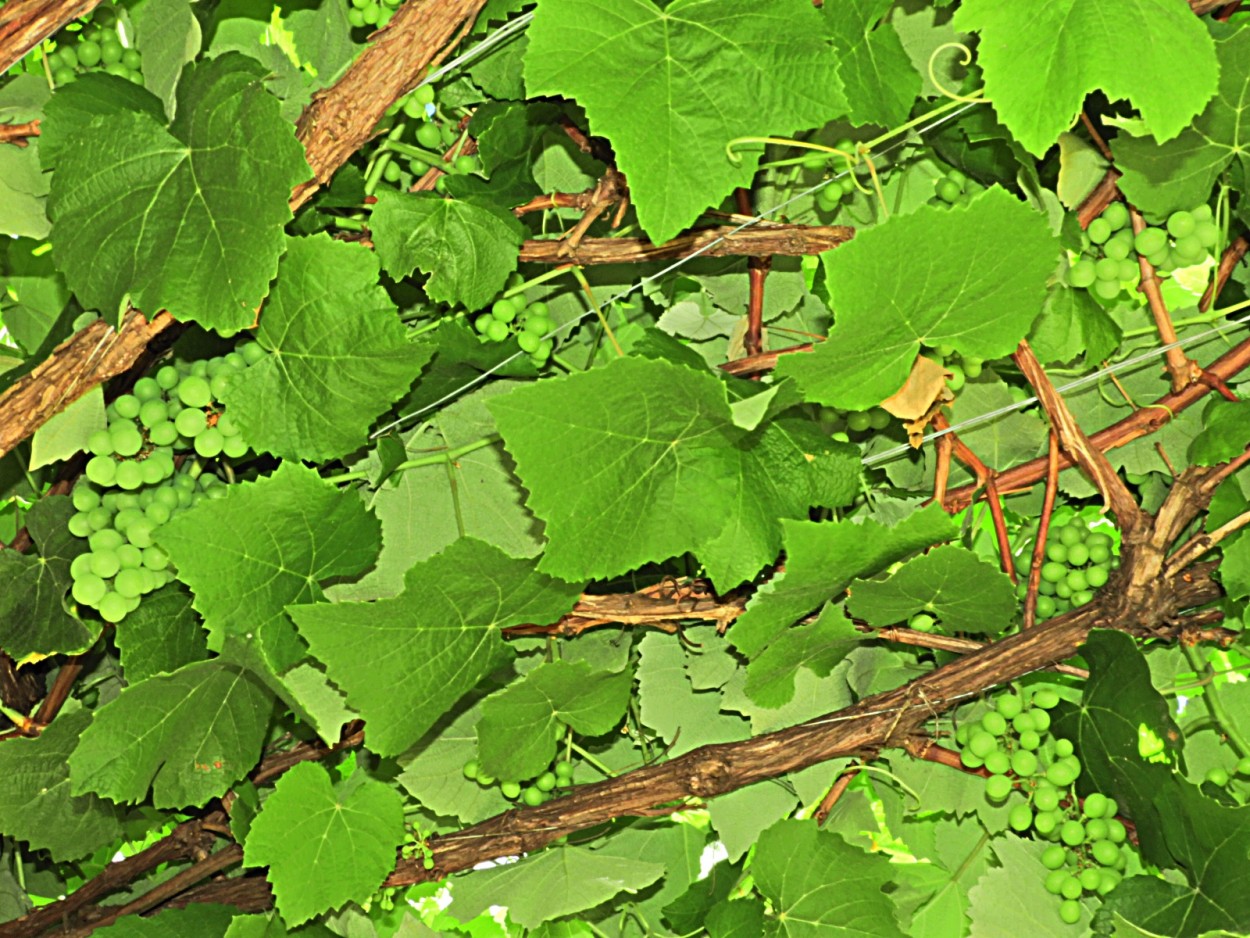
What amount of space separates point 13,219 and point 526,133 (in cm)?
64

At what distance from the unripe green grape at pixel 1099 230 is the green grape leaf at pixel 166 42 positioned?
1066 millimetres

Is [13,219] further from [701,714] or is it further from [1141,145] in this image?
[1141,145]

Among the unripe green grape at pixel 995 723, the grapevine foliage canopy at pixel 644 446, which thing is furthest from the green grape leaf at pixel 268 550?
the unripe green grape at pixel 995 723

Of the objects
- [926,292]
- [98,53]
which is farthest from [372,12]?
[926,292]

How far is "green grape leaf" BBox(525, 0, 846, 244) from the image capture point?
3.72ft

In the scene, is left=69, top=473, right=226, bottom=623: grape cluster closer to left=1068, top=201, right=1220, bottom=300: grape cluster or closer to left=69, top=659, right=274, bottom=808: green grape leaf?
left=69, top=659, right=274, bottom=808: green grape leaf

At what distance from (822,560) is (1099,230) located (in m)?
0.50

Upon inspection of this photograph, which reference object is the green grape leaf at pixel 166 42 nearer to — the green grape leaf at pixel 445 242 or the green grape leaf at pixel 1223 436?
the green grape leaf at pixel 445 242

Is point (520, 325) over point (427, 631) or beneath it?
over

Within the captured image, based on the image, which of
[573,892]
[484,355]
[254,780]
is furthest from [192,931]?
[484,355]

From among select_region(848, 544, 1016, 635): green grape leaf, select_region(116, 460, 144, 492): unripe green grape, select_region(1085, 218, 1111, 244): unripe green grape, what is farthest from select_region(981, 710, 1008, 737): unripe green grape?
select_region(116, 460, 144, 492): unripe green grape

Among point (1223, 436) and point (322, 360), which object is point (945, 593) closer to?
point (1223, 436)

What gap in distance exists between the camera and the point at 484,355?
1452 mm

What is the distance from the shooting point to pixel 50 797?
1.68 meters
